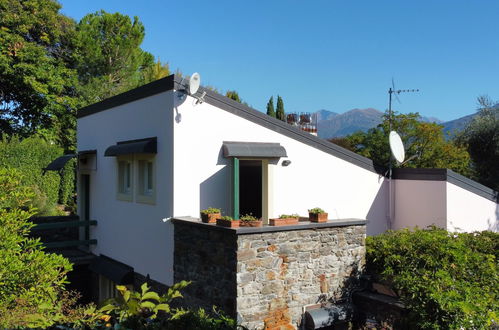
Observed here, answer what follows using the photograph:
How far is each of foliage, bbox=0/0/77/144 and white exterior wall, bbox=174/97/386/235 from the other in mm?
15997

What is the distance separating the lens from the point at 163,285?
9289 millimetres

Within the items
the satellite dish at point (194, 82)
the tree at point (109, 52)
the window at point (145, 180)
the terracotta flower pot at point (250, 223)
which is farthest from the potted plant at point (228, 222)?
the tree at point (109, 52)

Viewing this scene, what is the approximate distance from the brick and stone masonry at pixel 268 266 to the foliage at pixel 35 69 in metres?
17.4

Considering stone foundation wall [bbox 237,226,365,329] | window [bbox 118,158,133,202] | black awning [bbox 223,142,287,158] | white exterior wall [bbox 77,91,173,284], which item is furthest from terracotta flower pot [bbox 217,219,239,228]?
window [bbox 118,158,133,202]

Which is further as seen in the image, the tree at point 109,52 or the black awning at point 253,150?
the tree at point 109,52

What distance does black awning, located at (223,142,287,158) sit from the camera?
937 cm

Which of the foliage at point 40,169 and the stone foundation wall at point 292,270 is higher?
the foliage at point 40,169

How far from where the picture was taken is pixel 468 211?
12117 millimetres

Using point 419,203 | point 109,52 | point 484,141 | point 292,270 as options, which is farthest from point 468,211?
point 109,52

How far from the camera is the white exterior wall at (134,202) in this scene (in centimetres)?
920

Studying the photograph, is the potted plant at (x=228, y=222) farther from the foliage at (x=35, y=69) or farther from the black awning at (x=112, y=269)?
the foliage at (x=35, y=69)

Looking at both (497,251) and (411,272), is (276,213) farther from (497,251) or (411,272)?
(497,251)

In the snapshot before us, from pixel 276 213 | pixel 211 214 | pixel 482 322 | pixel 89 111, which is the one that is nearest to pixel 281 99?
pixel 89 111

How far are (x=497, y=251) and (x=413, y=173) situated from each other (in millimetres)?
3981
